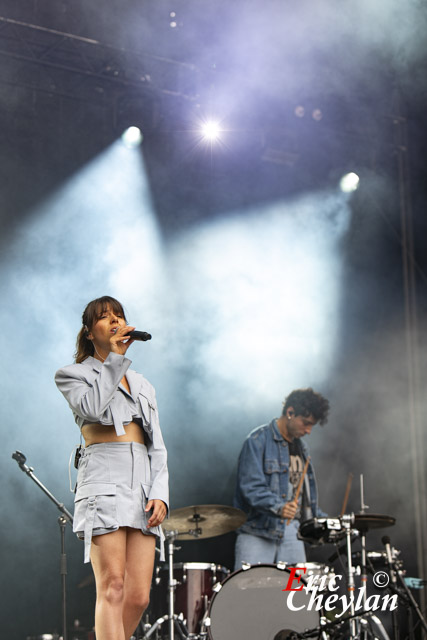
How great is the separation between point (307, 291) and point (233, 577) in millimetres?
2804

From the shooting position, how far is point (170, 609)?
4059 mm

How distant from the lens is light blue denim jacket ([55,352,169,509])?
7.73 ft

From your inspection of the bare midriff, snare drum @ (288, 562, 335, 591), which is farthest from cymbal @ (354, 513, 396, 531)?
the bare midriff

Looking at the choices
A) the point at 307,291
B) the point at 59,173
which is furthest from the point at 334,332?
the point at 59,173

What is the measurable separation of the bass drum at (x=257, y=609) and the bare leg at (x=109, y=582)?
1.38 m

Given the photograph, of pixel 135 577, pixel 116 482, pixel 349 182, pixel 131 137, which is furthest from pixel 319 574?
pixel 349 182

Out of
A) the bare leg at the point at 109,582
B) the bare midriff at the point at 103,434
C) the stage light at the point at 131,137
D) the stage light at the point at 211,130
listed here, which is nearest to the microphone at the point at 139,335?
the bare midriff at the point at 103,434

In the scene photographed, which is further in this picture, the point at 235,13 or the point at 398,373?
the point at 398,373

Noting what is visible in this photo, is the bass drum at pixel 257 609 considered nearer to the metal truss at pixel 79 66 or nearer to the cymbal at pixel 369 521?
the cymbal at pixel 369 521

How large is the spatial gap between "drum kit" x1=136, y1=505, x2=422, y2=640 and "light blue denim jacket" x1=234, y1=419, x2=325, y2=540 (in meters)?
0.18

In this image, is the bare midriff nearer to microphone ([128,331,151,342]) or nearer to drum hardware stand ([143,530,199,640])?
microphone ([128,331,151,342])

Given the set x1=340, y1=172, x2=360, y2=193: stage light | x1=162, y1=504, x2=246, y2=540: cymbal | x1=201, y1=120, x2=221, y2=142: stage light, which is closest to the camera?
x1=162, y1=504, x2=246, y2=540: cymbal

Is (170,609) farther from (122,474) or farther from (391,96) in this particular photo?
(391,96)

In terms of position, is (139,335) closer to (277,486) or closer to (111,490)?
(111,490)
